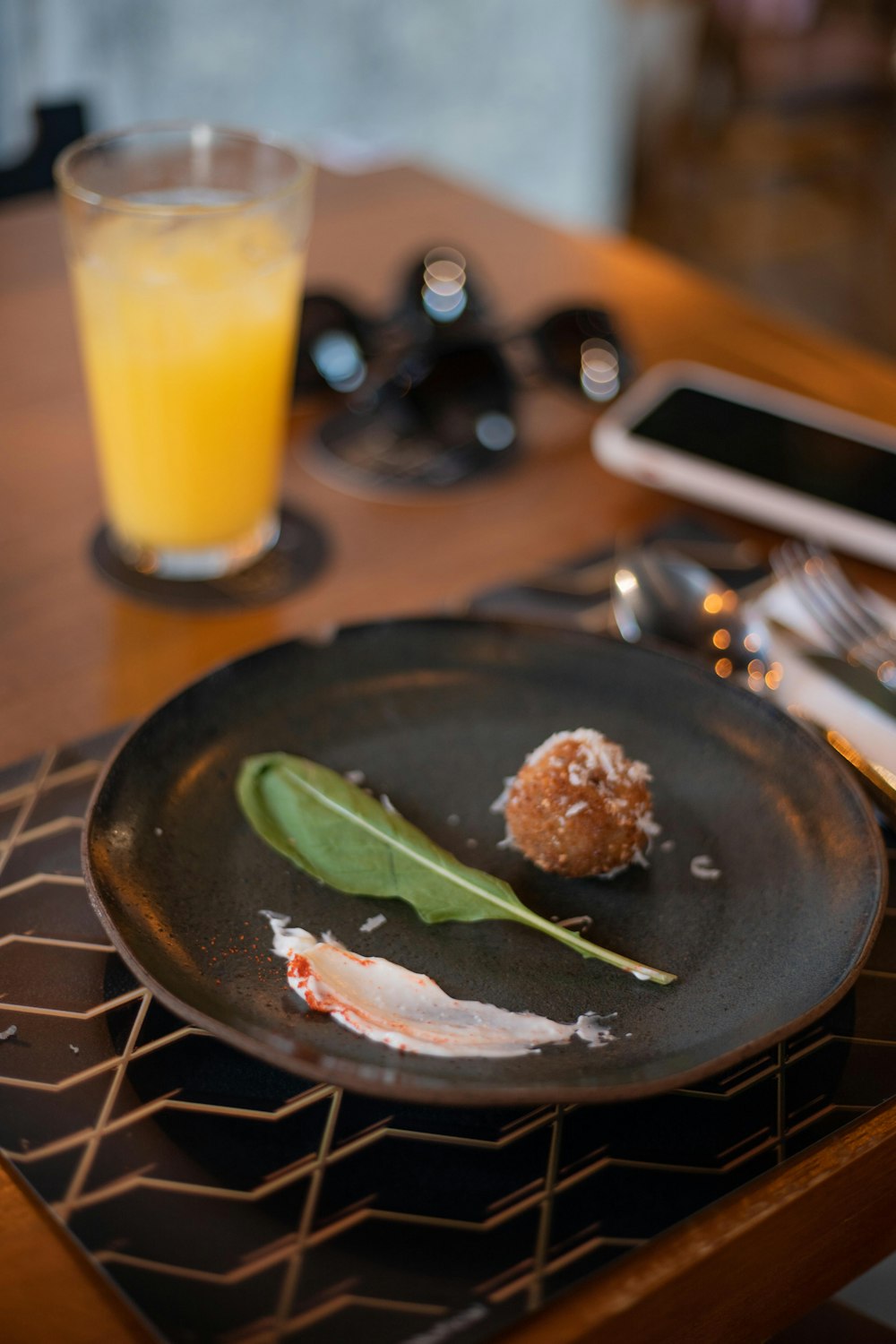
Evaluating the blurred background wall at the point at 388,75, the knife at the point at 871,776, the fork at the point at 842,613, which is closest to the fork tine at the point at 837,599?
the fork at the point at 842,613

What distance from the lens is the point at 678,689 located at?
695mm

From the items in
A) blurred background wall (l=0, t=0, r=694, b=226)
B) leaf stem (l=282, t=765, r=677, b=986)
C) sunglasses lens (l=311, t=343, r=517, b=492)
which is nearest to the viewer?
leaf stem (l=282, t=765, r=677, b=986)

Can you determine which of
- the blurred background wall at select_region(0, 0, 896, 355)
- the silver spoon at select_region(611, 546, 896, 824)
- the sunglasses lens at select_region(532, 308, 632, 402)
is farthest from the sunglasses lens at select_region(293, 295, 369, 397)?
the blurred background wall at select_region(0, 0, 896, 355)

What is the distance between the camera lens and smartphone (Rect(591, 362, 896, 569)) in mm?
927

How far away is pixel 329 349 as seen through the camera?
1093 millimetres

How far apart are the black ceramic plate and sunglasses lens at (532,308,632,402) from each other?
0.44 m

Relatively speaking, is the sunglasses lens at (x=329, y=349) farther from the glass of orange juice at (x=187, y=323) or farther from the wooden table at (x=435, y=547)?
the glass of orange juice at (x=187, y=323)

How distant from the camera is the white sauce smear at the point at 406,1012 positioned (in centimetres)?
50

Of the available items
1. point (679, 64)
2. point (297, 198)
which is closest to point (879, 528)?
point (297, 198)

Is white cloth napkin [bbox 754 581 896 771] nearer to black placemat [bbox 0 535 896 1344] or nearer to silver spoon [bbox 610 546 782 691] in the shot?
silver spoon [bbox 610 546 782 691]

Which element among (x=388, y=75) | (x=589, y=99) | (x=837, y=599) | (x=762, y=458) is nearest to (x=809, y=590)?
(x=837, y=599)

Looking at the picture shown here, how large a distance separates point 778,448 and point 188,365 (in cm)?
43

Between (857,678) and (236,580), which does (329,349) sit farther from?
(857,678)

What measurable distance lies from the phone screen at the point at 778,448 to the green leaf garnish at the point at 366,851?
0.46 metres
